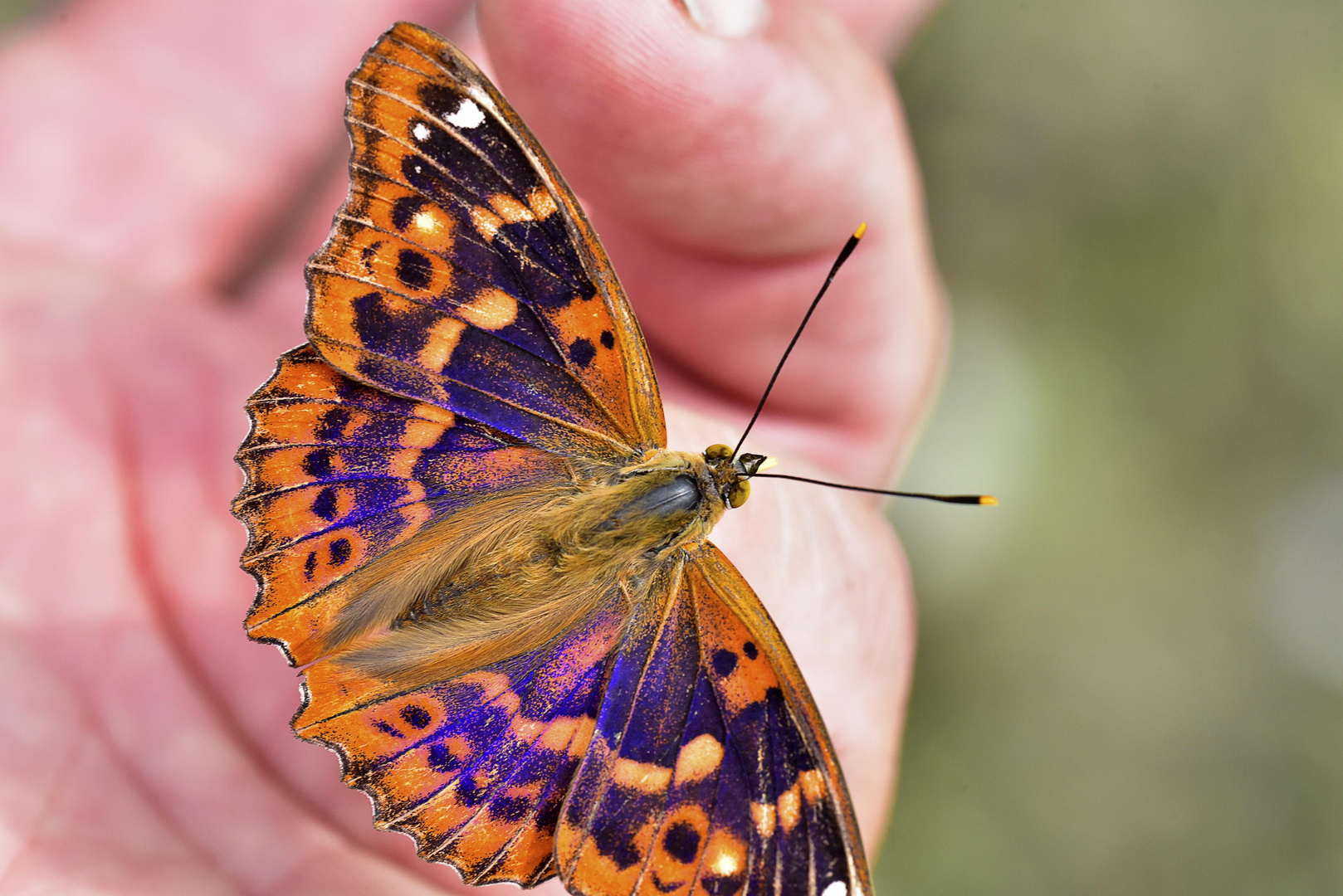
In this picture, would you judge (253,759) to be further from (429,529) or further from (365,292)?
(365,292)

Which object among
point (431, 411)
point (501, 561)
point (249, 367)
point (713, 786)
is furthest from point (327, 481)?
point (249, 367)

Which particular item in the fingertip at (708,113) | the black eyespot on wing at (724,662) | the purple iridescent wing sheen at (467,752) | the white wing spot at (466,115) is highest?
the fingertip at (708,113)

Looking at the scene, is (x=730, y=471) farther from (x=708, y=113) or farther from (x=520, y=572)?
(x=708, y=113)

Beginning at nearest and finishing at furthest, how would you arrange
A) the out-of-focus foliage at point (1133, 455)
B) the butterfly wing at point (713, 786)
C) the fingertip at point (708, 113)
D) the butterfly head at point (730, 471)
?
1. the butterfly wing at point (713, 786)
2. the butterfly head at point (730, 471)
3. the fingertip at point (708, 113)
4. the out-of-focus foliage at point (1133, 455)

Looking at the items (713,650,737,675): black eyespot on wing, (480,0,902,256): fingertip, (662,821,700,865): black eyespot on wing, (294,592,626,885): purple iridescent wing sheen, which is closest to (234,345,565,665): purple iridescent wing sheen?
(294,592,626,885): purple iridescent wing sheen

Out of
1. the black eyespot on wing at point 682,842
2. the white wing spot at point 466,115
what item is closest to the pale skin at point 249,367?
the white wing spot at point 466,115

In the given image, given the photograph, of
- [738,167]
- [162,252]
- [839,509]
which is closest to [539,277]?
[738,167]

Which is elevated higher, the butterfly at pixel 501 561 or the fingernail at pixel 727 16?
the fingernail at pixel 727 16

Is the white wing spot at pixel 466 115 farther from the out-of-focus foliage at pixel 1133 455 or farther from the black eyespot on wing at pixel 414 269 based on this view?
the out-of-focus foliage at pixel 1133 455
